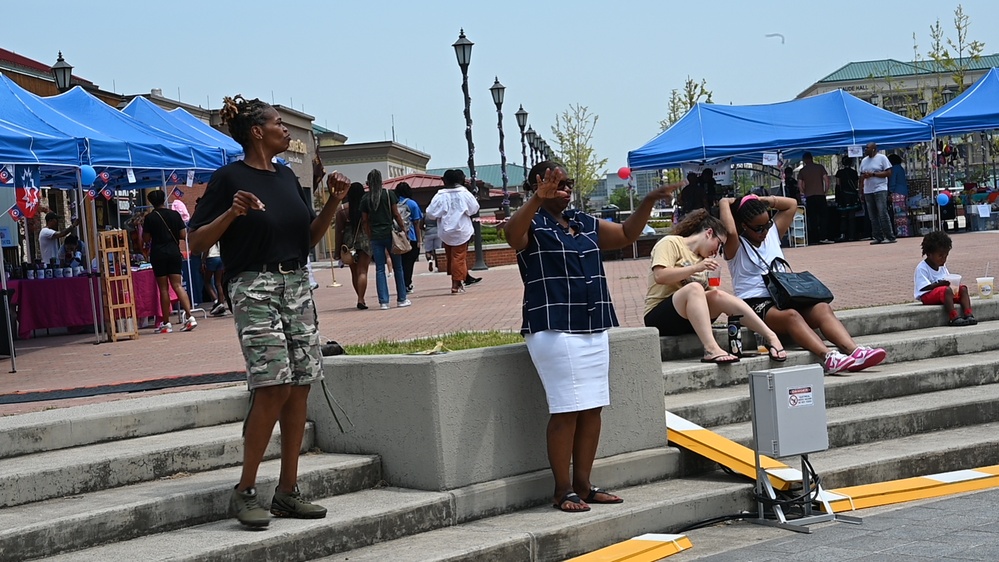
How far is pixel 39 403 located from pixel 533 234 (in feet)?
12.2

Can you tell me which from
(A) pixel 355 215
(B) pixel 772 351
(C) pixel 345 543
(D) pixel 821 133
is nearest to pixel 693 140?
(D) pixel 821 133

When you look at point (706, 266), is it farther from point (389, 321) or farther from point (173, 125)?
point (173, 125)

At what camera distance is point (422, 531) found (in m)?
5.71

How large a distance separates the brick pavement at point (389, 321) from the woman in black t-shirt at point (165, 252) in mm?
360

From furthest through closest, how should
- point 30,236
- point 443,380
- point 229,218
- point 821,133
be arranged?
point 30,236 < point 821,133 < point 443,380 < point 229,218

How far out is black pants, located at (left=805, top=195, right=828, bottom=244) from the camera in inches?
963

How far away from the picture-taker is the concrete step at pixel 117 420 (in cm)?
596

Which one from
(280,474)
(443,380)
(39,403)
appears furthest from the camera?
(39,403)

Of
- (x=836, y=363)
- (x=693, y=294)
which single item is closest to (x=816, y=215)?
(x=836, y=363)

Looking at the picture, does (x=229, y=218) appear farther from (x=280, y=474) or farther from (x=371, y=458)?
(x=371, y=458)

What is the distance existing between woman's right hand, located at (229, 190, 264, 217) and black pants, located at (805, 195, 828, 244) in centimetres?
2059

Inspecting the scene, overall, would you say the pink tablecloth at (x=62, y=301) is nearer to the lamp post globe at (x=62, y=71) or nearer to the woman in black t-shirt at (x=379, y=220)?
the woman in black t-shirt at (x=379, y=220)

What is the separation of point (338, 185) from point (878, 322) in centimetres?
537

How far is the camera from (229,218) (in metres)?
5.20
